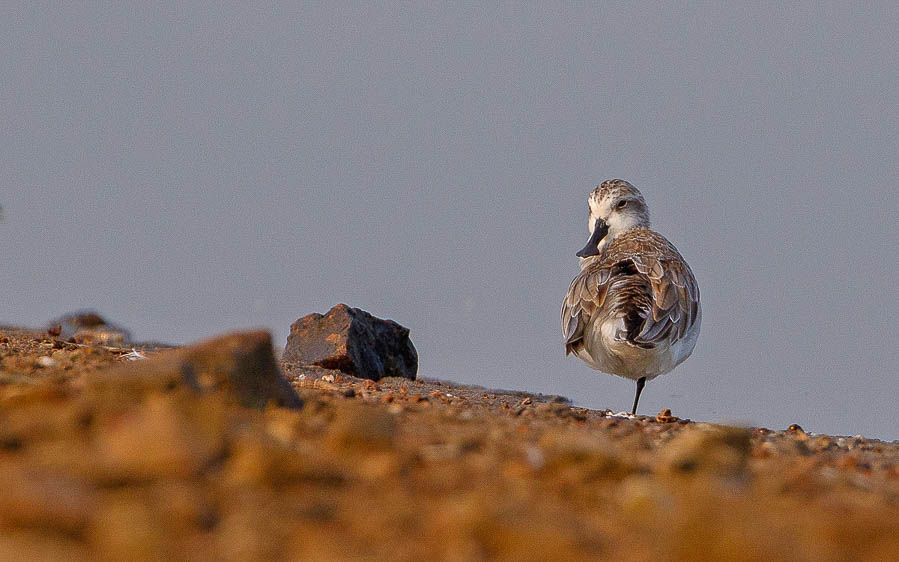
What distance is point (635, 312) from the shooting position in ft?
25.9

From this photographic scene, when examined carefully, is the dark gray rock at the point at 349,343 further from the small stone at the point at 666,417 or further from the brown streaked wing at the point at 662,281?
the small stone at the point at 666,417

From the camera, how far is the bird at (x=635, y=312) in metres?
7.91

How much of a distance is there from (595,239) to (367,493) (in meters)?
8.15

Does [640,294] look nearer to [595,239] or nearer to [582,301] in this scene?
[582,301]

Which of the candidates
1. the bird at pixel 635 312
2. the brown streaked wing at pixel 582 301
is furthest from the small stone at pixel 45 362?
the brown streaked wing at pixel 582 301

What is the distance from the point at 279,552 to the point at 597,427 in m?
3.15

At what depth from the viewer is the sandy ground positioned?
74.5 inches

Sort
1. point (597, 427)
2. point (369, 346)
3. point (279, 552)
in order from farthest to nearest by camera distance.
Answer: point (369, 346), point (597, 427), point (279, 552)

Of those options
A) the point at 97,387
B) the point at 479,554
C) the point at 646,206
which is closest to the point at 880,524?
the point at 479,554

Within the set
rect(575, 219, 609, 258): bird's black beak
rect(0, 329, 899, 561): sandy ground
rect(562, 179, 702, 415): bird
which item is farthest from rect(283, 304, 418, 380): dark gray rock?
rect(0, 329, 899, 561): sandy ground

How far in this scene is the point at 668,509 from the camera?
2193 mm

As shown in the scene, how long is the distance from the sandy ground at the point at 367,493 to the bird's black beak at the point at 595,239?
671cm

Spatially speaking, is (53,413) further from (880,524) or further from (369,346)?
(369,346)

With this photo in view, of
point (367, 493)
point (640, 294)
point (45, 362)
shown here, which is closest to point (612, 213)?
point (640, 294)
